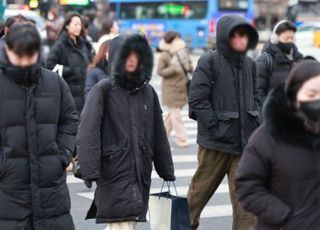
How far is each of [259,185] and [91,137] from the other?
1.68 metres

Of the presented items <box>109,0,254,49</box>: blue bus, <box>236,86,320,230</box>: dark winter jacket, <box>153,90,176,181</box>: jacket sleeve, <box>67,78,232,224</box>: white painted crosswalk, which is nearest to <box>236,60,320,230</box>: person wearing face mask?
<box>236,86,320,230</box>: dark winter jacket

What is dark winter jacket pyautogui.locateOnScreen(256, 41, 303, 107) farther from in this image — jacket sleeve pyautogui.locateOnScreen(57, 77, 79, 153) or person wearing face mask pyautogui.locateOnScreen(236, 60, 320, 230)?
person wearing face mask pyautogui.locateOnScreen(236, 60, 320, 230)

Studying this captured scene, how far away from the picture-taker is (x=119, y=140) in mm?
5379

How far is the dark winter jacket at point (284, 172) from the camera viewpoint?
3.87 m

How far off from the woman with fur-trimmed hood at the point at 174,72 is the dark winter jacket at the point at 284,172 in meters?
8.74

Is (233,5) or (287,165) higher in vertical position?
(287,165)

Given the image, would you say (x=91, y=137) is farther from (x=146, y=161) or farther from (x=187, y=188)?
(x=187, y=188)

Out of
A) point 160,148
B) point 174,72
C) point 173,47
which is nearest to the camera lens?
point 160,148

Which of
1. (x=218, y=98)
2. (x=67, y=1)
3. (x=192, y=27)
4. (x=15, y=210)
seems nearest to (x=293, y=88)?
(x=15, y=210)

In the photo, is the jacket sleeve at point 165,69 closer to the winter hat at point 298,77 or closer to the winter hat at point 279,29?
the winter hat at point 279,29

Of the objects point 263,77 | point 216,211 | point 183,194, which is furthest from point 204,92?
point 183,194

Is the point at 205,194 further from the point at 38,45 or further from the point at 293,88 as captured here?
the point at 293,88

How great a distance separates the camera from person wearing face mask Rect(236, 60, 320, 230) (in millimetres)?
3863

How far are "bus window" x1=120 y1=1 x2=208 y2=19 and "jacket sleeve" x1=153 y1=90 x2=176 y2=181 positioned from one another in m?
34.1
